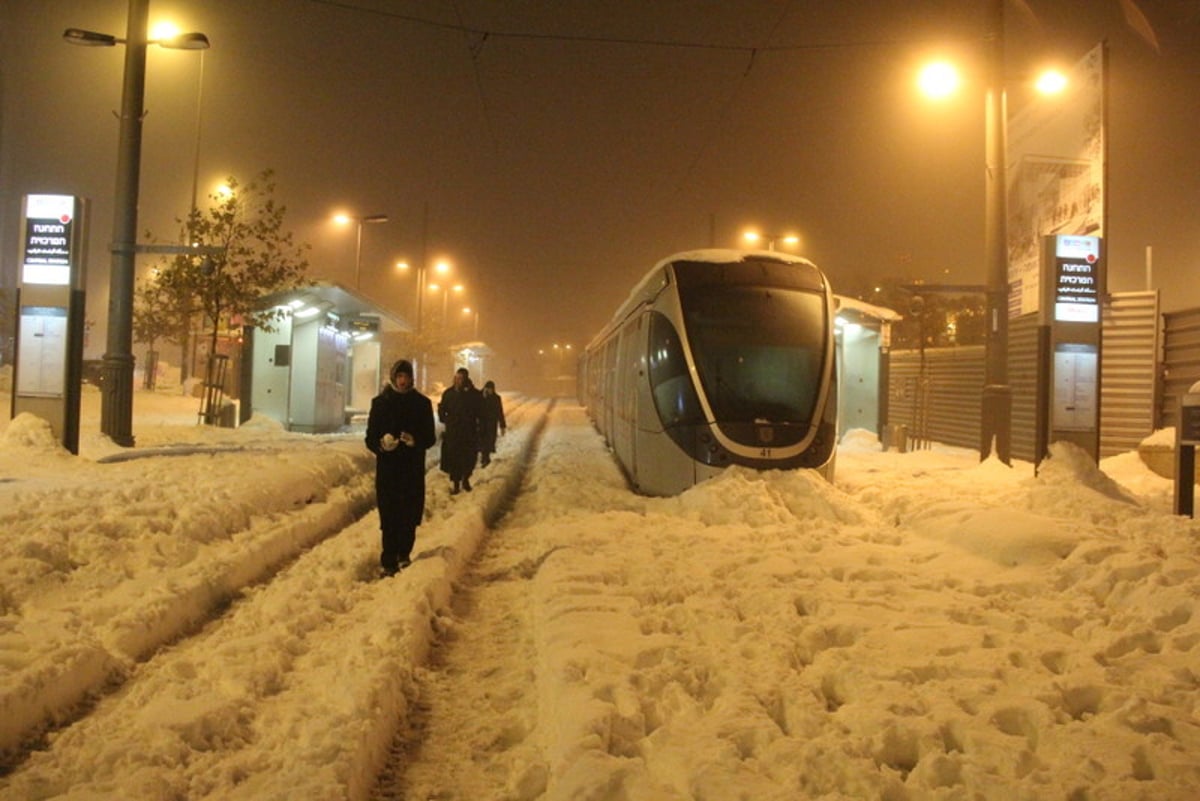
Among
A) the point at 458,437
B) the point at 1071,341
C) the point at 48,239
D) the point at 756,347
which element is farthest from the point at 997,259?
the point at 48,239

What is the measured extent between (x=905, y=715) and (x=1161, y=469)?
1418 centimetres

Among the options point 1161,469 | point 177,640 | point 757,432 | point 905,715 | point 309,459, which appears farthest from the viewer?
point 1161,469

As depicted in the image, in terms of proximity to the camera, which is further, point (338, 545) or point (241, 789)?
point (338, 545)

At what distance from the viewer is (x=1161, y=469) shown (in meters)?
15.4

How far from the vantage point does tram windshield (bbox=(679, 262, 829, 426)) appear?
11258 millimetres

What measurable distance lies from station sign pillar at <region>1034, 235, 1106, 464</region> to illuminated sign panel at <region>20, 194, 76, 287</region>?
15224 mm

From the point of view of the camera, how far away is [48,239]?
13.3 m

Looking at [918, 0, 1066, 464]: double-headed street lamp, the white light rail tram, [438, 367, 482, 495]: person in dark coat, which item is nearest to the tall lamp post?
→ [438, 367, 482, 495]: person in dark coat

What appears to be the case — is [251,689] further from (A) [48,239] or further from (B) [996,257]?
(B) [996,257]

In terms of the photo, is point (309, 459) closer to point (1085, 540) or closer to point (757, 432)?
point (757, 432)

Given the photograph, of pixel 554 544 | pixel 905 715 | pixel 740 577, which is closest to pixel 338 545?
pixel 554 544

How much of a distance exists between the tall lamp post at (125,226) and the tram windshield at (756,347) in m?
9.39

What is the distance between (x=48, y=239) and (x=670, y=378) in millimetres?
9533

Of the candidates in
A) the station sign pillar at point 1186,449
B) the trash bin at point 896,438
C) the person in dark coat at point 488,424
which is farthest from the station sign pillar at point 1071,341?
the person in dark coat at point 488,424
